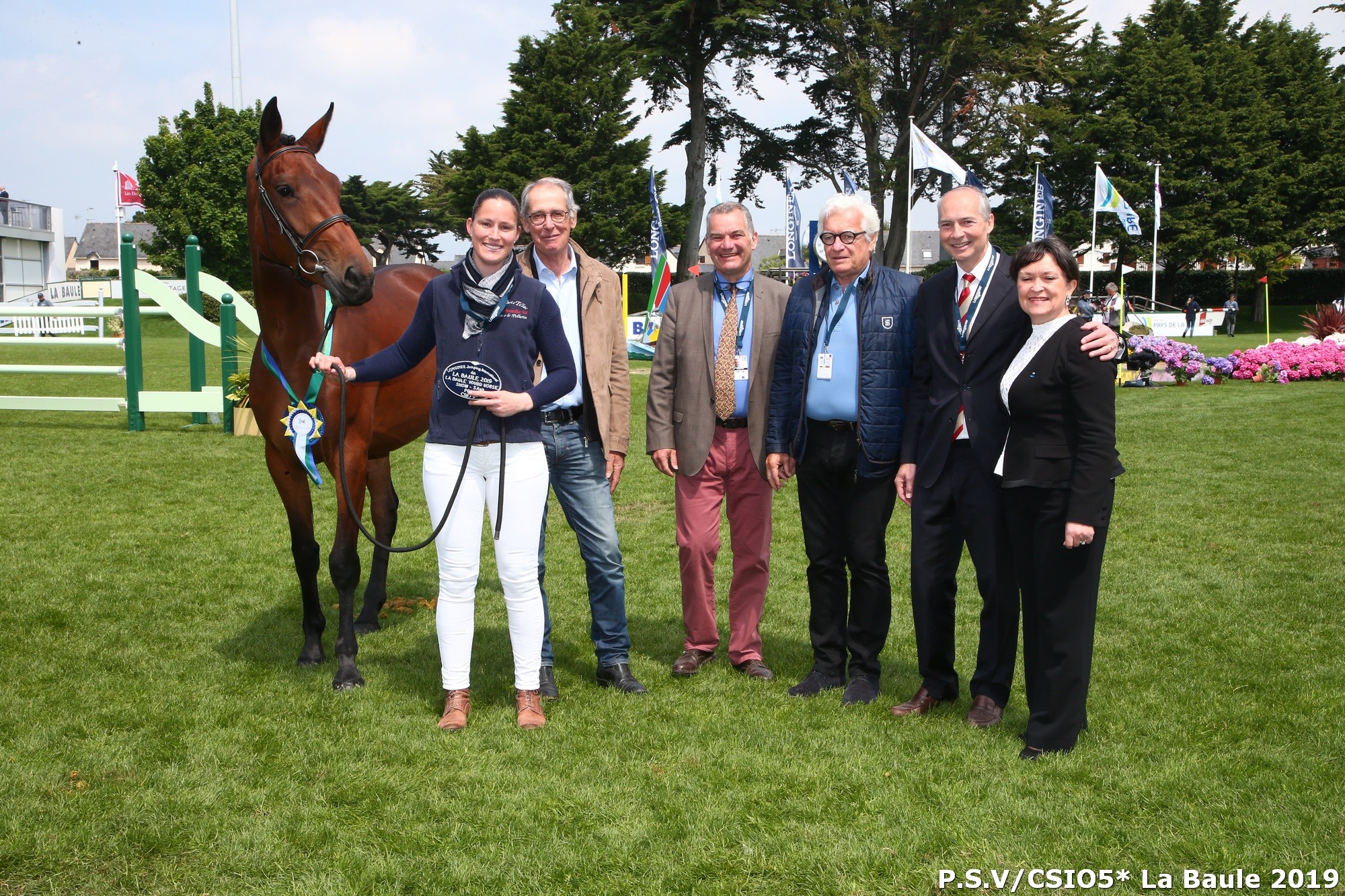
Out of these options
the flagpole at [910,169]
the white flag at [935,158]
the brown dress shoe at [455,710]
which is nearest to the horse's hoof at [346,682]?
the brown dress shoe at [455,710]

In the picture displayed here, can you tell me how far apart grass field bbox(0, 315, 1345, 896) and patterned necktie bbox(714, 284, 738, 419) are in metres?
1.33

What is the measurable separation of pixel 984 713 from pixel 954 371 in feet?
4.77

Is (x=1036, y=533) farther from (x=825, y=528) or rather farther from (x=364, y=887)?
(x=364, y=887)

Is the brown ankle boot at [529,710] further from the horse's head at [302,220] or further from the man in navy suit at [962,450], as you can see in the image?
the horse's head at [302,220]

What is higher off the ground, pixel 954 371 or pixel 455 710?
pixel 954 371

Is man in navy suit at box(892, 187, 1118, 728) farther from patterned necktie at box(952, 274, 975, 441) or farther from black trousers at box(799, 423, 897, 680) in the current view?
black trousers at box(799, 423, 897, 680)

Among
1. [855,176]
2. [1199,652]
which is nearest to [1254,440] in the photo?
[1199,652]

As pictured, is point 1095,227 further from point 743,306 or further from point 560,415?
point 560,415

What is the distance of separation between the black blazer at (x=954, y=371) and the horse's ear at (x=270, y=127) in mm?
2897

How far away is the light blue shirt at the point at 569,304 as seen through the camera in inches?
183

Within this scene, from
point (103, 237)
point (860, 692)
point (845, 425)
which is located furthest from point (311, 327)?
point (103, 237)

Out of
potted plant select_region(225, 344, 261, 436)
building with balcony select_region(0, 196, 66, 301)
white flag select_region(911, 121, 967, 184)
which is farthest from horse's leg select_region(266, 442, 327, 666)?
building with balcony select_region(0, 196, 66, 301)

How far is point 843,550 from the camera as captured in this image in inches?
188

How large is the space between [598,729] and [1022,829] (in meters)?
1.74
